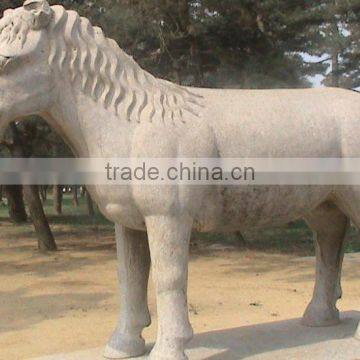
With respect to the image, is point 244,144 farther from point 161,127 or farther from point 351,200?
point 351,200

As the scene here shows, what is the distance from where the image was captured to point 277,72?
31.6ft

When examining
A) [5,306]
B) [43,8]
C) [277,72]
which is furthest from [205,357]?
[277,72]

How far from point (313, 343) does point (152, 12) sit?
741cm

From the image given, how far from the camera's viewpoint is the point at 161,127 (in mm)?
2564

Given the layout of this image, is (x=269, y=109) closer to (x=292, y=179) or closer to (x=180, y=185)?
(x=292, y=179)

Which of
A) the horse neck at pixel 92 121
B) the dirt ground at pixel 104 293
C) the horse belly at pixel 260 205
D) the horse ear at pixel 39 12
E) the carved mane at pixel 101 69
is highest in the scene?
the horse ear at pixel 39 12

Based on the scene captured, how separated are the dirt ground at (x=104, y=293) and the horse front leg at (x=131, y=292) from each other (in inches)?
69.2

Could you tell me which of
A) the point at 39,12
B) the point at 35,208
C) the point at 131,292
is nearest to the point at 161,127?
the point at 39,12

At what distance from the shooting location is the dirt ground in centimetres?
512

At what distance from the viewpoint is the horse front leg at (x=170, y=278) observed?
2559 mm

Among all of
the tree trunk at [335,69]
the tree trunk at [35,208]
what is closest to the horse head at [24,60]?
the tree trunk at [35,208]

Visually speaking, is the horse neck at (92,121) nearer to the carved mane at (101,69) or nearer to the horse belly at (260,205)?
the carved mane at (101,69)

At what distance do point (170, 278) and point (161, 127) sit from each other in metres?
0.69

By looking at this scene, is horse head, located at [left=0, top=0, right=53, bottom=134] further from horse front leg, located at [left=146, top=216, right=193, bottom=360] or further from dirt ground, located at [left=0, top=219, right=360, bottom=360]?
dirt ground, located at [left=0, top=219, right=360, bottom=360]
